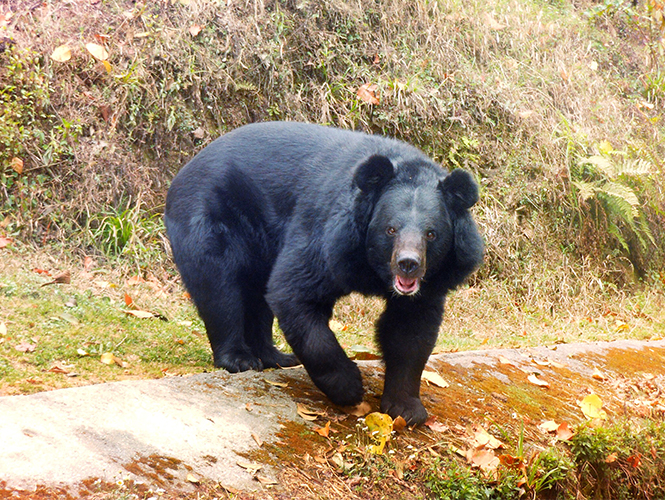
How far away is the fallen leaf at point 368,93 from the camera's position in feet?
25.6

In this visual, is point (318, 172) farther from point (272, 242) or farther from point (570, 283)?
point (570, 283)

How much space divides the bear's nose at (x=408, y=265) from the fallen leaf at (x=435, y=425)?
0.85 m

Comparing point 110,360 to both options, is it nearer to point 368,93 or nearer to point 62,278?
point 62,278

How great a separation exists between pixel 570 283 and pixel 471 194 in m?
4.96

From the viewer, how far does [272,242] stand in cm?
431

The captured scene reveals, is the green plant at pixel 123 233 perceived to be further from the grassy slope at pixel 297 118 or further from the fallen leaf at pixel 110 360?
the fallen leaf at pixel 110 360

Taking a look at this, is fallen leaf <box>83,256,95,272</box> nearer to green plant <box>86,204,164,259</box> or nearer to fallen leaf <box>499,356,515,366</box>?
green plant <box>86,204,164,259</box>

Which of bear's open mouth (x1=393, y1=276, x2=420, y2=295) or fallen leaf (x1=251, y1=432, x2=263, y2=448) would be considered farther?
bear's open mouth (x1=393, y1=276, x2=420, y2=295)

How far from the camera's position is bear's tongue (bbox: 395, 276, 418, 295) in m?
3.39

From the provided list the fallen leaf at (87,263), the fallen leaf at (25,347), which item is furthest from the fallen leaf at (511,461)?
the fallen leaf at (87,263)

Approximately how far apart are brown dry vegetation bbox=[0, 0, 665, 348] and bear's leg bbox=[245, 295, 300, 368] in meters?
2.05

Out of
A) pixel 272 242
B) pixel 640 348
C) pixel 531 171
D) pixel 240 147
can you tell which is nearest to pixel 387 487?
pixel 272 242

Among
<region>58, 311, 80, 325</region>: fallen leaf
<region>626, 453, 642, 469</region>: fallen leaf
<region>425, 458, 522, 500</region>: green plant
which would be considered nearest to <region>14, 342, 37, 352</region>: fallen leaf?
<region>58, 311, 80, 325</region>: fallen leaf

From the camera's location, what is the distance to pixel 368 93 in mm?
7867
